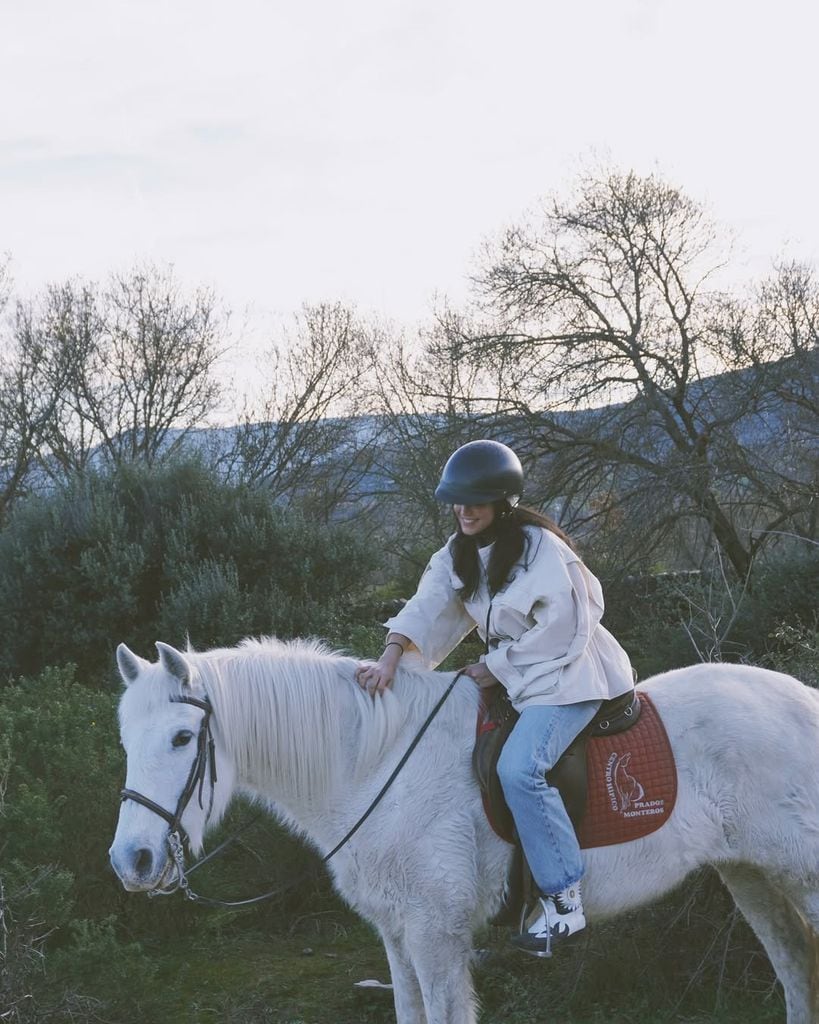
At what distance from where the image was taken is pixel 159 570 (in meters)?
11.0

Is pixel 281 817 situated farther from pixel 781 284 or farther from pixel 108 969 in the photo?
pixel 781 284

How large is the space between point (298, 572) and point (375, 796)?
7.60m

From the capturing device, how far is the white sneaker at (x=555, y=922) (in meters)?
3.53

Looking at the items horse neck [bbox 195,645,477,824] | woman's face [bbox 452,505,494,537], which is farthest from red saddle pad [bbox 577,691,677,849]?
woman's face [bbox 452,505,494,537]

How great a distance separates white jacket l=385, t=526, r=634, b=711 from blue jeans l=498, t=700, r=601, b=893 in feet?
0.61

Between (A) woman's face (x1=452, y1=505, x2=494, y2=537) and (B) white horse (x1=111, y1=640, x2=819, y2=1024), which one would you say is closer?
(B) white horse (x1=111, y1=640, x2=819, y2=1024)

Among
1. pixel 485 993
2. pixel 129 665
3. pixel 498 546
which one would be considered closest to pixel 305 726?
pixel 129 665

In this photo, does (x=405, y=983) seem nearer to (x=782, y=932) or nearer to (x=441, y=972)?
(x=441, y=972)

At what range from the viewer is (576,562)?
3.84 meters

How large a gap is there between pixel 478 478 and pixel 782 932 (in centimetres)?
227

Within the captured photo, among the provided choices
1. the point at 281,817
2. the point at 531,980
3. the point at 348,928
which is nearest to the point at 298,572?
the point at 348,928

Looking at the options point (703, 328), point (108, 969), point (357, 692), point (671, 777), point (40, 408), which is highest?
point (40, 408)

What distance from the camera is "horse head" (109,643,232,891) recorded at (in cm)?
329

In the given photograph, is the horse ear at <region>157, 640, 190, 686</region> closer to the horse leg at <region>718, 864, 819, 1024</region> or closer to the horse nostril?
the horse nostril
